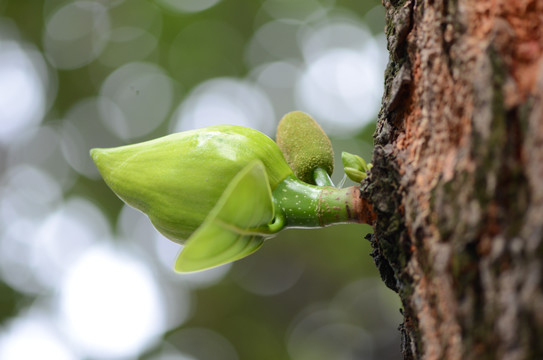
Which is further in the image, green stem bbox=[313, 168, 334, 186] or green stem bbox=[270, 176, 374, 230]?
green stem bbox=[313, 168, 334, 186]

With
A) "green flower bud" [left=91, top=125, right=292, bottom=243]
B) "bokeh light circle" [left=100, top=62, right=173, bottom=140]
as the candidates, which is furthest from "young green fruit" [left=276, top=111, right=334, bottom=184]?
"bokeh light circle" [left=100, top=62, right=173, bottom=140]

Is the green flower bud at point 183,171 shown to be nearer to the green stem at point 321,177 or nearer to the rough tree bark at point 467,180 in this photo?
the green stem at point 321,177

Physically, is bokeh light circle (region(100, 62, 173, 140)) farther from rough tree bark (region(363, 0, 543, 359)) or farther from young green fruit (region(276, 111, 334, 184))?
rough tree bark (region(363, 0, 543, 359))

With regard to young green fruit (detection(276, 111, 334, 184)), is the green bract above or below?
below

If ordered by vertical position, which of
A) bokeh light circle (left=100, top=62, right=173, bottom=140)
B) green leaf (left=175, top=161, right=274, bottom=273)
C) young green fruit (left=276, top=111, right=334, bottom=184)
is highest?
bokeh light circle (left=100, top=62, right=173, bottom=140)

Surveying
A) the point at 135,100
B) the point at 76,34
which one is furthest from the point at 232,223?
the point at 76,34

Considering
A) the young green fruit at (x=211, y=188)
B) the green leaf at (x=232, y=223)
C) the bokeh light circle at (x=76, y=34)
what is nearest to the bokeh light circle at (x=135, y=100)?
the bokeh light circle at (x=76, y=34)
